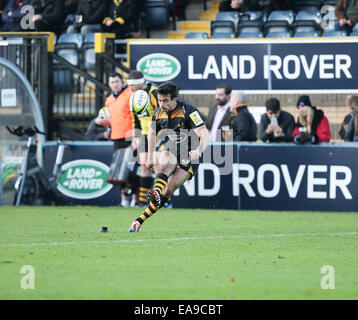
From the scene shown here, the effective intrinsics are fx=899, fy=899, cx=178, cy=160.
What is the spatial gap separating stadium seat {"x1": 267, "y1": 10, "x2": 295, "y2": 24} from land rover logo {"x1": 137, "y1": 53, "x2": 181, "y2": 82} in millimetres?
3398

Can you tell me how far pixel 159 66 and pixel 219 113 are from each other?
1.75m

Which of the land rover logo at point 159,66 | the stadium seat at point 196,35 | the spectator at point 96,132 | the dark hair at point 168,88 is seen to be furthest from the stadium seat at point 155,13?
the dark hair at point 168,88

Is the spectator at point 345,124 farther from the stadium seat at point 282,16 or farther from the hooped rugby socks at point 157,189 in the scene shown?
the hooped rugby socks at point 157,189

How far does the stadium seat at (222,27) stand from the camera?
19.0 meters

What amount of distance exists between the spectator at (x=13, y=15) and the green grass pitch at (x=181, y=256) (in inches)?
267

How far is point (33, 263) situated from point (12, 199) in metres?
7.70

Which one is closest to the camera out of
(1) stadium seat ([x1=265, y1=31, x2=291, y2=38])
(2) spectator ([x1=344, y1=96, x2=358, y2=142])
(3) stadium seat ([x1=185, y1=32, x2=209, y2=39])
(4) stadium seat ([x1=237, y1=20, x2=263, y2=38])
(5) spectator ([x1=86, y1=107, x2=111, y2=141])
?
(2) spectator ([x1=344, y1=96, x2=358, y2=142])

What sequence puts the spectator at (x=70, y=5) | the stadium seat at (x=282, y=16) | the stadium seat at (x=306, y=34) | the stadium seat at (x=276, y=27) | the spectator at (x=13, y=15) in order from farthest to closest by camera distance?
the spectator at (x=70, y=5) → the spectator at (x=13, y=15) → the stadium seat at (x=282, y=16) → the stadium seat at (x=276, y=27) → the stadium seat at (x=306, y=34)

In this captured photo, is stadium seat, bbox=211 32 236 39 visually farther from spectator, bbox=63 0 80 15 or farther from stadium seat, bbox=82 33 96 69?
spectator, bbox=63 0 80 15

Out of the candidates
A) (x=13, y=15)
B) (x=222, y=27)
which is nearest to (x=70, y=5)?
(x=13, y=15)

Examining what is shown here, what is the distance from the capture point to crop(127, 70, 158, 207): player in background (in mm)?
14898

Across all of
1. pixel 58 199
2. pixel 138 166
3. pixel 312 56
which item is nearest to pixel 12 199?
pixel 58 199

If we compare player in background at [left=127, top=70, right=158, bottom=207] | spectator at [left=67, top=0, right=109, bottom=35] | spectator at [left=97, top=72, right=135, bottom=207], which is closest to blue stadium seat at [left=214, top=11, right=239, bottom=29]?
spectator at [left=67, top=0, right=109, bottom=35]

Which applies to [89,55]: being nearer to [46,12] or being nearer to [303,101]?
[46,12]
